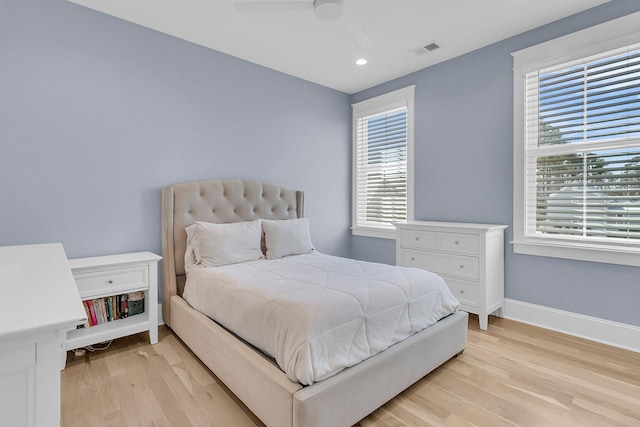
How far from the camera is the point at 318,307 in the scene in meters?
1.59

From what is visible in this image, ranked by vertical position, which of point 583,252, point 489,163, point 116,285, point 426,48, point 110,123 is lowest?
point 116,285

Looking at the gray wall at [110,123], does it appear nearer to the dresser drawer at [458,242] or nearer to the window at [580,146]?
the dresser drawer at [458,242]

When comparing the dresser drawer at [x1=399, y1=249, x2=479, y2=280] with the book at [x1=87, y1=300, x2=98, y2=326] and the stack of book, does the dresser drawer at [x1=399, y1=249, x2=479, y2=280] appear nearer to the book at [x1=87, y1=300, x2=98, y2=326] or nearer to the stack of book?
the stack of book

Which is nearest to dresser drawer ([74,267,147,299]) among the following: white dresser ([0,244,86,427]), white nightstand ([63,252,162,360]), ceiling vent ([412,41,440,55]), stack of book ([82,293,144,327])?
white nightstand ([63,252,162,360])

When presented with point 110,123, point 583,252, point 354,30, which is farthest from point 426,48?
point 110,123

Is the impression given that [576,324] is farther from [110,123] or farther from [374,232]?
[110,123]

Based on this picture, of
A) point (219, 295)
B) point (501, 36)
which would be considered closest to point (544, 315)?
point (501, 36)

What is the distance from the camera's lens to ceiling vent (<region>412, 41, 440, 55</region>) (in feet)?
10.2

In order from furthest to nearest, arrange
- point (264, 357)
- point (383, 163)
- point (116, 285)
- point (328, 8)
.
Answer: point (383, 163) < point (116, 285) < point (328, 8) < point (264, 357)

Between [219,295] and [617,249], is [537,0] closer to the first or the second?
[617,249]

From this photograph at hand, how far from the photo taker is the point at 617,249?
2.46m

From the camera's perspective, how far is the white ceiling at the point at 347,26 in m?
2.48

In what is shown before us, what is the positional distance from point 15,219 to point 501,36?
13.8 ft

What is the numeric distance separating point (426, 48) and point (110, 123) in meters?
2.92
